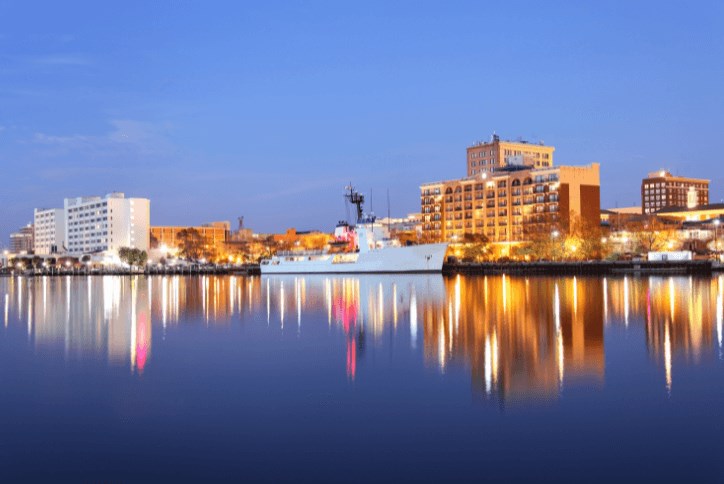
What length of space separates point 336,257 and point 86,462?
89.8 metres

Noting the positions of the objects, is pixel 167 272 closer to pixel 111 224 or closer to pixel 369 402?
pixel 111 224

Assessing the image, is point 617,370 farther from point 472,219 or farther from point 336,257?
point 472,219

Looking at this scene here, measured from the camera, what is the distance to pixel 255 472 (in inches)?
374

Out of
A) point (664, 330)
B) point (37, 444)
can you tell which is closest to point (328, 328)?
point (664, 330)

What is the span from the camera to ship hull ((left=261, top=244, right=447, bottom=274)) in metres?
91.3

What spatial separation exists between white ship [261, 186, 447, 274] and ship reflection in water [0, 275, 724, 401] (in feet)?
154

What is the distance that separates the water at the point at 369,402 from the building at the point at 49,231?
16757cm

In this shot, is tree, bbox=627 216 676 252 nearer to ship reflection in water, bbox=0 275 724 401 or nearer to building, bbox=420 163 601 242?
building, bbox=420 163 601 242

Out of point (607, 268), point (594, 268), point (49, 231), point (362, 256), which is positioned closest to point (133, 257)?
point (49, 231)

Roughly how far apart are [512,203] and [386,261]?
1988 inches

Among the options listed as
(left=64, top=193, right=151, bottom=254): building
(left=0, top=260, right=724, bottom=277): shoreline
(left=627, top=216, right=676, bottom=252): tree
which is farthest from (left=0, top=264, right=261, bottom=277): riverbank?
(left=627, top=216, right=676, bottom=252): tree

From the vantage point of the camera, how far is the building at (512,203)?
5049 inches

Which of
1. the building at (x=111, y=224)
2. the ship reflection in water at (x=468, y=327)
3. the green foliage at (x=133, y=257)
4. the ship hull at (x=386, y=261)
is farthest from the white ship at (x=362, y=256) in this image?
the building at (x=111, y=224)

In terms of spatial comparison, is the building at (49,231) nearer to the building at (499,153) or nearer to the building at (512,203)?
the building at (512,203)
